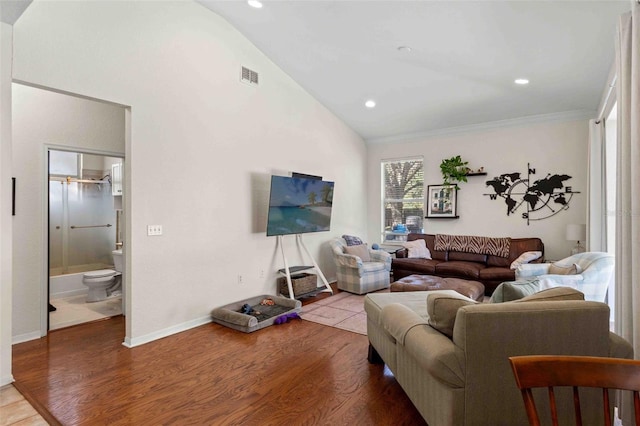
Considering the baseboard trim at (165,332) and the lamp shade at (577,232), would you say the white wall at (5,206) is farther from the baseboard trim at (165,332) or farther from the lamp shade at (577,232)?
the lamp shade at (577,232)

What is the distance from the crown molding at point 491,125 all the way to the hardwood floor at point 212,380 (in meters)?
4.37

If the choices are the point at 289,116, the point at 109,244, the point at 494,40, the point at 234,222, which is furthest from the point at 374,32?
the point at 109,244

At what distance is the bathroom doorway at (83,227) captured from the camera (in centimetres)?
515

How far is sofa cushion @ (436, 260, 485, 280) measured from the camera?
16.7 feet

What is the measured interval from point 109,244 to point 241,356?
480cm

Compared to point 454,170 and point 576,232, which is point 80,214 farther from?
point 576,232

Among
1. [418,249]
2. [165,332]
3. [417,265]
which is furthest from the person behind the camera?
[418,249]

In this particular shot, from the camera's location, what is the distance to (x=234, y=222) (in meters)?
4.44

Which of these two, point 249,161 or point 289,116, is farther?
point 289,116

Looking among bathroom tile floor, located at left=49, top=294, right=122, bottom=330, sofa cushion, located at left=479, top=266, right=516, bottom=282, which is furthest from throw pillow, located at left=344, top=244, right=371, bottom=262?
bathroom tile floor, located at left=49, top=294, right=122, bottom=330

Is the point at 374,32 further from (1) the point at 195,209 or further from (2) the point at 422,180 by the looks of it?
(2) the point at 422,180

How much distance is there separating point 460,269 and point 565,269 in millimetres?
1776

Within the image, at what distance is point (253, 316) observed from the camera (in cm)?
388

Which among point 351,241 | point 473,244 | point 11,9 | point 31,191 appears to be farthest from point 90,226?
point 473,244
